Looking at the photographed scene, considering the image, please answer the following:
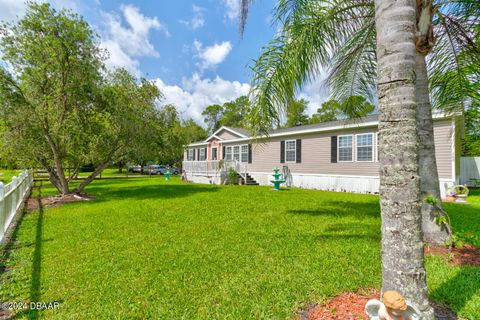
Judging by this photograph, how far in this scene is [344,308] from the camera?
2547 mm

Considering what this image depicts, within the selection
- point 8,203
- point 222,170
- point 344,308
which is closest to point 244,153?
point 222,170

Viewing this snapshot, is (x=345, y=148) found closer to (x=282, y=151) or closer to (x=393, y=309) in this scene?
(x=282, y=151)

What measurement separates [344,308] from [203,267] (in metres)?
1.97

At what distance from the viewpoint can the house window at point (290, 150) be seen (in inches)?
601

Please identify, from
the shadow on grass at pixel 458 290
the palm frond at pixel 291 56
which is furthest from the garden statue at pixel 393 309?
the palm frond at pixel 291 56

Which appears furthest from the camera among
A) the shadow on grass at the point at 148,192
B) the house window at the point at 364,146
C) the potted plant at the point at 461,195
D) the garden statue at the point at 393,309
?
the house window at the point at 364,146

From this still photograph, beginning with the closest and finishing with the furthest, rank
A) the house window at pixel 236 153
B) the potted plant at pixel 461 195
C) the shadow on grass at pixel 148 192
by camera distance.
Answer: the potted plant at pixel 461 195 < the shadow on grass at pixel 148 192 < the house window at pixel 236 153

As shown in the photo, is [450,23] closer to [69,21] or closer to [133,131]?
[133,131]

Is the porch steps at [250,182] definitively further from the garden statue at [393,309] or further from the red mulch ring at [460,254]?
the garden statue at [393,309]

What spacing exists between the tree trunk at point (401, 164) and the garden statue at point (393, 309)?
0.14 meters

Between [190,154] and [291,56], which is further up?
[291,56]

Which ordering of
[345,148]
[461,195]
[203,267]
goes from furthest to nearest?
[345,148], [461,195], [203,267]

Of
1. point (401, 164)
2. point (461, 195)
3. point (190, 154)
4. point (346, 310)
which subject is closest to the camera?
point (401, 164)

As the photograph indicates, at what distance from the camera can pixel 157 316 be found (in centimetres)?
258
